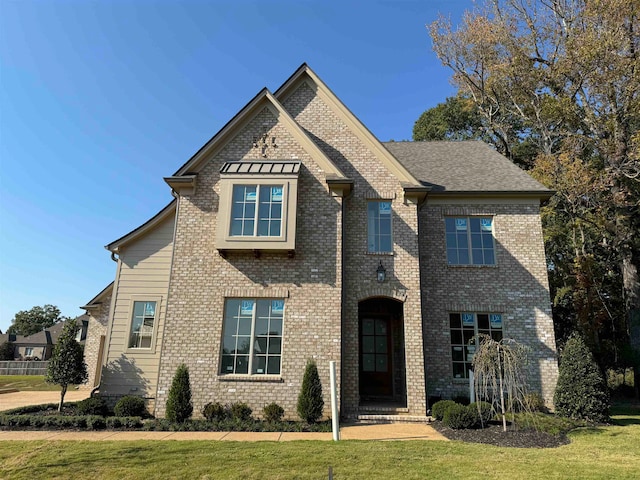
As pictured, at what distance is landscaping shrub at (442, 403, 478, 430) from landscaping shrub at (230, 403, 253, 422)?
15.9 feet

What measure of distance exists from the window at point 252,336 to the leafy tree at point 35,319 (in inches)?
3836

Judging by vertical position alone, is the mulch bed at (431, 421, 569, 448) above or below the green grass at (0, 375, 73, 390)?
above

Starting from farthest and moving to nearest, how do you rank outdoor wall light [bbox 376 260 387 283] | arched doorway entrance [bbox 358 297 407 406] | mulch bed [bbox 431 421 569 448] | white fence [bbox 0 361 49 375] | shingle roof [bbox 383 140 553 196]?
white fence [bbox 0 361 49 375], shingle roof [bbox 383 140 553 196], arched doorway entrance [bbox 358 297 407 406], outdoor wall light [bbox 376 260 387 283], mulch bed [bbox 431 421 569 448]

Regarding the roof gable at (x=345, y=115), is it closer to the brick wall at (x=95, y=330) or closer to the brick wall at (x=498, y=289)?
the brick wall at (x=498, y=289)

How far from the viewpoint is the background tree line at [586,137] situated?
17.9 metres

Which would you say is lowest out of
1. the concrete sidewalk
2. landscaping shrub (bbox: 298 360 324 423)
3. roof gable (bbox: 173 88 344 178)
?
the concrete sidewalk

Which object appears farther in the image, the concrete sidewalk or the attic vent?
the attic vent

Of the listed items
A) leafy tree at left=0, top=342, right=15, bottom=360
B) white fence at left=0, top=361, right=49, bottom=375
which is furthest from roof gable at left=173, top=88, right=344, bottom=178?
leafy tree at left=0, top=342, right=15, bottom=360

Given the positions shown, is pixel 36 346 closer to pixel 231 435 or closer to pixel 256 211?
pixel 256 211

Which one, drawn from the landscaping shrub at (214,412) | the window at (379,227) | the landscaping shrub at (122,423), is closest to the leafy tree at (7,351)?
the landscaping shrub at (122,423)

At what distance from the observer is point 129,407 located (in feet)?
33.8

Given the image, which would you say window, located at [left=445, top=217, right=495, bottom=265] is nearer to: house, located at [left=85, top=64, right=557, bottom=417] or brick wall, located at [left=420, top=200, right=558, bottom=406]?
house, located at [left=85, top=64, right=557, bottom=417]

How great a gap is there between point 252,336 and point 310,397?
2232 millimetres

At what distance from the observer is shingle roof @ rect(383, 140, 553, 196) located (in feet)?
45.0
